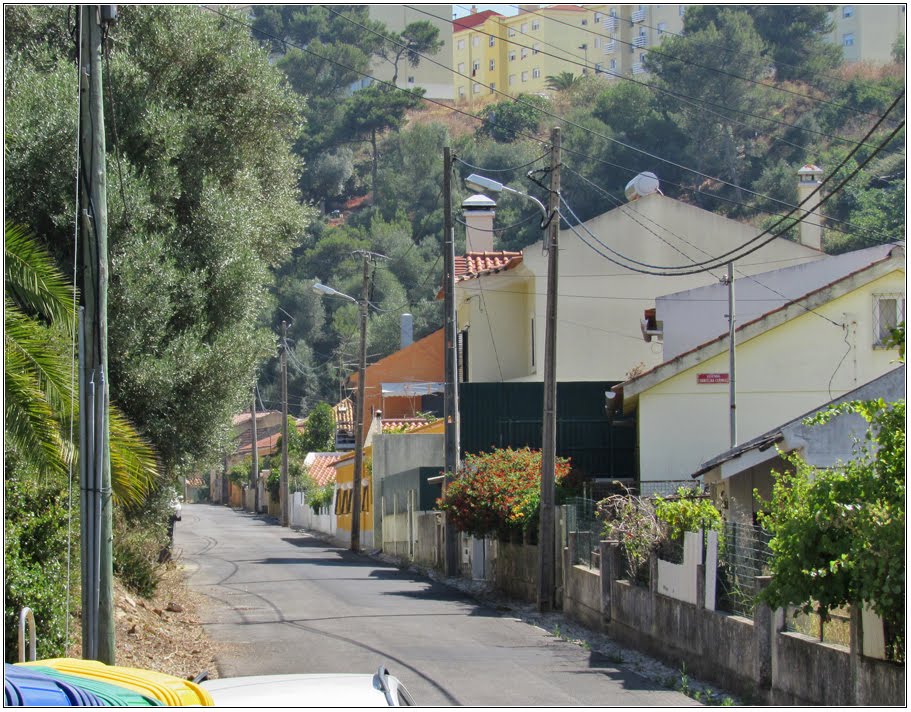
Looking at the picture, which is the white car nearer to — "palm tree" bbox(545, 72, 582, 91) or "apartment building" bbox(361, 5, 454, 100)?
"apartment building" bbox(361, 5, 454, 100)

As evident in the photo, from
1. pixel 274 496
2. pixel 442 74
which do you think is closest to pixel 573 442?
pixel 274 496

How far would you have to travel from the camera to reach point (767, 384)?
83.6 ft

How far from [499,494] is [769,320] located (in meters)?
6.81

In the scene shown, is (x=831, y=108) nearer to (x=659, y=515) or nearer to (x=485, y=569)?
(x=485, y=569)

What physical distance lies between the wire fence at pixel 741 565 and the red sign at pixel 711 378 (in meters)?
12.3

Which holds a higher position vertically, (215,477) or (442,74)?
(442,74)

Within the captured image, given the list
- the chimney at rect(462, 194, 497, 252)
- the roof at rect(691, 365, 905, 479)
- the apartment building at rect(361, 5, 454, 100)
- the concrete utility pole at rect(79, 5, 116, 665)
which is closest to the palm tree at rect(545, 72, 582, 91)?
the apartment building at rect(361, 5, 454, 100)

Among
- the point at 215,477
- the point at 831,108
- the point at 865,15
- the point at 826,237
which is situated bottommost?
the point at 215,477

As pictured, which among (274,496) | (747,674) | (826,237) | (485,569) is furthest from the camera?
(274,496)

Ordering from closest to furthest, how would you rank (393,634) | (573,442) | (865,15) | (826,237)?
(393,634) < (573,442) < (826,237) < (865,15)

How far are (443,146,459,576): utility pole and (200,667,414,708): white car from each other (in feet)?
69.5

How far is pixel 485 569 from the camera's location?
87.5ft

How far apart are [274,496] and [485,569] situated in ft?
159

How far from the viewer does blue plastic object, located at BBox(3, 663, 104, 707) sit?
5000mm
